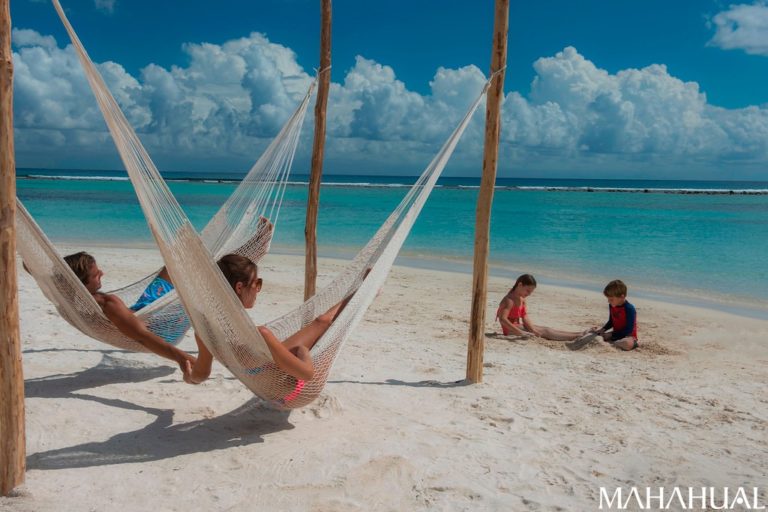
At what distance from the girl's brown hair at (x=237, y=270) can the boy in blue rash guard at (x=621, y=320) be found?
2448mm

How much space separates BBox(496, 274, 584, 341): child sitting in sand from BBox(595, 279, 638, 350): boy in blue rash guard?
211 mm

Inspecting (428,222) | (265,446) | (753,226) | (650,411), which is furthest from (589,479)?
(753,226)

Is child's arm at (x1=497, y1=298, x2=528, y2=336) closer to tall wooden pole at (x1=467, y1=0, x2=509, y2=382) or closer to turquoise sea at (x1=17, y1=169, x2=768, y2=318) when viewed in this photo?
tall wooden pole at (x1=467, y1=0, x2=509, y2=382)

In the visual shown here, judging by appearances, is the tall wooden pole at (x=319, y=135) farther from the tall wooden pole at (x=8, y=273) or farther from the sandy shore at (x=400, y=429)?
the tall wooden pole at (x=8, y=273)

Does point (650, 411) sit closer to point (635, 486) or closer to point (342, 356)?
point (635, 486)

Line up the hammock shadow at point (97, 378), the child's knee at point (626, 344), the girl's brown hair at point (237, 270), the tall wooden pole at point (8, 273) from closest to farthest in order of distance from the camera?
1. the tall wooden pole at point (8, 273)
2. the girl's brown hair at point (237, 270)
3. the hammock shadow at point (97, 378)
4. the child's knee at point (626, 344)

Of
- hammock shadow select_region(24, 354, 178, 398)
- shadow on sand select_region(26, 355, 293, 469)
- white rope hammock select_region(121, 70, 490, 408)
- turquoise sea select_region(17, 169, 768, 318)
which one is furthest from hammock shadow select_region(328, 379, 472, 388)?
turquoise sea select_region(17, 169, 768, 318)

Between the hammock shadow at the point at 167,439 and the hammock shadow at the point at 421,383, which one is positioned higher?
the hammock shadow at the point at 421,383

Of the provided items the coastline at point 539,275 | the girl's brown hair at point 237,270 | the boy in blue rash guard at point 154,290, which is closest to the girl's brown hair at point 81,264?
the boy in blue rash guard at point 154,290

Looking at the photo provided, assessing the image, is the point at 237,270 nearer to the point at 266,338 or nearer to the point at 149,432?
the point at 266,338

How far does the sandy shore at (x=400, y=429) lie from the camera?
198 cm

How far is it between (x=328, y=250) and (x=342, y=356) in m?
6.18

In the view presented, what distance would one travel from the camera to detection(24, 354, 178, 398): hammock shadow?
2.73 metres

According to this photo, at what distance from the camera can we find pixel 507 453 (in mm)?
2291
